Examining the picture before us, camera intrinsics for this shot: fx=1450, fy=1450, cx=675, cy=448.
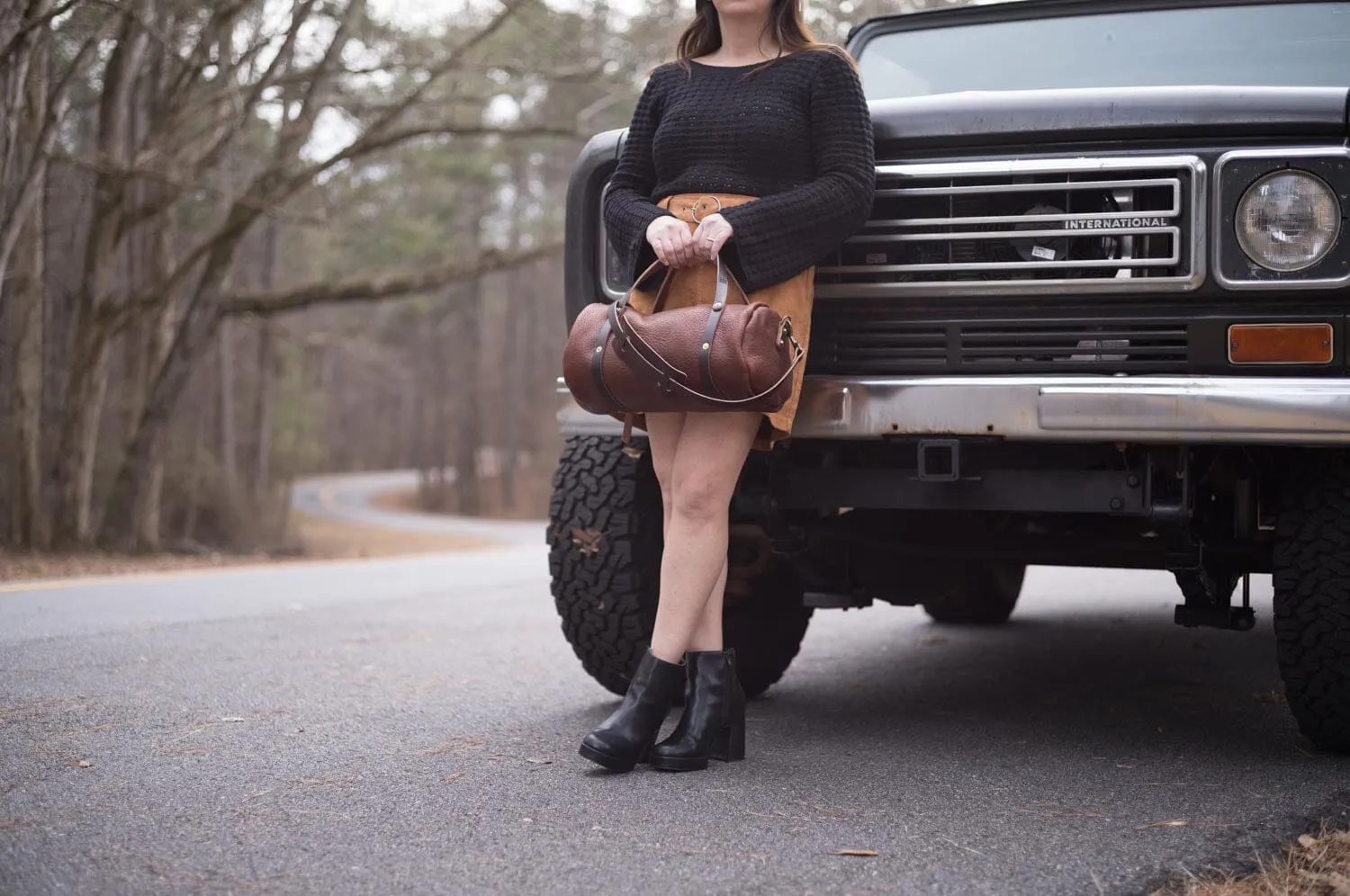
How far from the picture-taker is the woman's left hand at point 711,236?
11.3 ft

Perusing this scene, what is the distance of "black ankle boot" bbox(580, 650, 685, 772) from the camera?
11.1ft

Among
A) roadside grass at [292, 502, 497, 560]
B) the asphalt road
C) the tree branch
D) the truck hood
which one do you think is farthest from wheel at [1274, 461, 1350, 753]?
roadside grass at [292, 502, 497, 560]

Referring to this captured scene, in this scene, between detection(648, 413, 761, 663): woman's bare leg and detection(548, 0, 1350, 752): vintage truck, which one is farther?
detection(648, 413, 761, 663): woman's bare leg

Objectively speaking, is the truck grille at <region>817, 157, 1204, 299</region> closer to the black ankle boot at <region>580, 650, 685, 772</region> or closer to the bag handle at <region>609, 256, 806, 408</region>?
the bag handle at <region>609, 256, 806, 408</region>

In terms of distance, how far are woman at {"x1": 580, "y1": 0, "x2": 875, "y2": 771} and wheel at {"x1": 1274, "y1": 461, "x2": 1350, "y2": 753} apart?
124 centimetres

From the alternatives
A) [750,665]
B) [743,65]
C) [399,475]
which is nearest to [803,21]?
[743,65]

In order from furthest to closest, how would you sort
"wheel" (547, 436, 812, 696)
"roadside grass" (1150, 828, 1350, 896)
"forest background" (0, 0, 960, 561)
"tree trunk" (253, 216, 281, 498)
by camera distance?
1. "tree trunk" (253, 216, 281, 498)
2. "forest background" (0, 0, 960, 561)
3. "wheel" (547, 436, 812, 696)
4. "roadside grass" (1150, 828, 1350, 896)

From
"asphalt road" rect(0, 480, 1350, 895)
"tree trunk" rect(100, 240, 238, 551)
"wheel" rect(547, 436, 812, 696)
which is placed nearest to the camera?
"asphalt road" rect(0, 480, 1350, 895)

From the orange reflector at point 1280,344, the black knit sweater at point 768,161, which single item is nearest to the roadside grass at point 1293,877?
the orange reflector at point 1280,344

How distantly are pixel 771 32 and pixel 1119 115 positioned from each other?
904mm

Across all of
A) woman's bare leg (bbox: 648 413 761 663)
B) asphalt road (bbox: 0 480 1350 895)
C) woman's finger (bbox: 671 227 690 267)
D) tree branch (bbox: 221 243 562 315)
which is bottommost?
asphalt road (bbox: 0 480 1350 895)

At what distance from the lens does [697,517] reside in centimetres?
360

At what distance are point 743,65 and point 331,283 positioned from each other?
1501 cm

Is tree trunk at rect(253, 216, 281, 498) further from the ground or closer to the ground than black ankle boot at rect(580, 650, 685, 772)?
further from the ground
